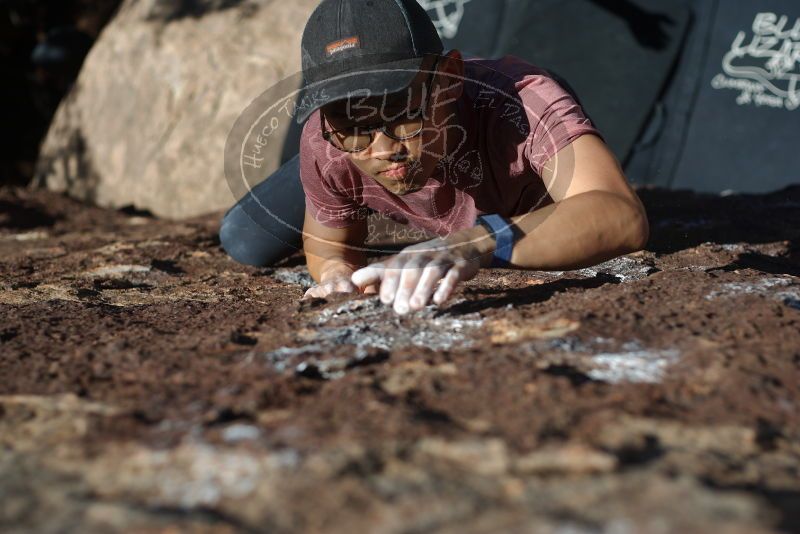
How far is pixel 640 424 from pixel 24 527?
2.61ft

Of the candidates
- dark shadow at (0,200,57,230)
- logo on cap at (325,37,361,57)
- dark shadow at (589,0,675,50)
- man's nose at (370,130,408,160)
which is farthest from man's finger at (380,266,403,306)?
dark shadow at (589,0,675,50)

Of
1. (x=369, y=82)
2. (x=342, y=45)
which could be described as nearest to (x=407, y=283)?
(x=369, y=82)

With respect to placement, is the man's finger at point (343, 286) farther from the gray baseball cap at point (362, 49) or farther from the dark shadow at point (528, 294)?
the gray baseball cap at point (362, 49)

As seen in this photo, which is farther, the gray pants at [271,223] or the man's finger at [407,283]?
the gray pants at [271,223]

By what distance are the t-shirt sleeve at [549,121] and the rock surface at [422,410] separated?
0.32 m

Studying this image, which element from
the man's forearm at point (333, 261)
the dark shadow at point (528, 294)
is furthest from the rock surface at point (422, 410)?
the man's forearm at point (333, 261)

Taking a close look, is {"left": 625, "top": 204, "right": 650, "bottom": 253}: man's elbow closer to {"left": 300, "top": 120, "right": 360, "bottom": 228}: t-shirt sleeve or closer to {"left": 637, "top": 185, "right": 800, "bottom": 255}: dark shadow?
{"left": 637, "top": 185, "right": 800, "bottom": 255}: dark shadow

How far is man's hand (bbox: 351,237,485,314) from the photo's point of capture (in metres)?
1.59

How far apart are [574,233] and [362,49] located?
1.98ft

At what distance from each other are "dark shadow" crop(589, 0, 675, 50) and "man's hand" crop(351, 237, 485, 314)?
3205 mm

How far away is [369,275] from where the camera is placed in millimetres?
1629

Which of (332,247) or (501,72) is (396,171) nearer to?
(501,72)

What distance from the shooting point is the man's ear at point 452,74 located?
199 centimetres

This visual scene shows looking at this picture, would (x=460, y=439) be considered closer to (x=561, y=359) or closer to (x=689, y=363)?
(x=561, y=359)
